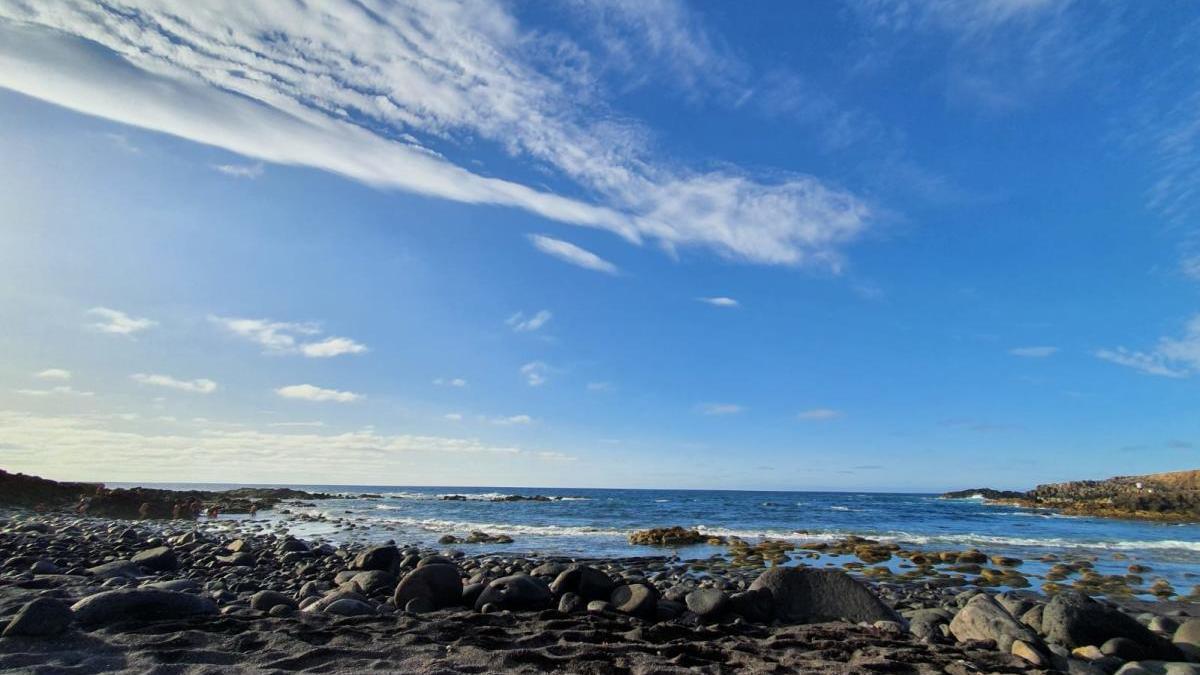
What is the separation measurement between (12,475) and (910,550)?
47.2 metres

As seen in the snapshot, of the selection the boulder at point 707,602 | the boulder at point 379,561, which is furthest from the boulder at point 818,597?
the boulder at point 379,561

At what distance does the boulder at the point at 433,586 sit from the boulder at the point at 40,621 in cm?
385

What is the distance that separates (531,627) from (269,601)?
3.67 metres

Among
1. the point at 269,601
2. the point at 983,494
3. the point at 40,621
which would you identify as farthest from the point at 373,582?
the point at 983,494

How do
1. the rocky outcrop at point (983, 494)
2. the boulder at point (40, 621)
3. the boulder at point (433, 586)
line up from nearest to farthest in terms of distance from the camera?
the boulder at point (40, 621) < the boulder at point (433, 586) < the rocky outcrop at point (983, 494)

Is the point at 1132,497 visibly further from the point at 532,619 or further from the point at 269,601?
the point at 269,601

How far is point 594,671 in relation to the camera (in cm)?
574

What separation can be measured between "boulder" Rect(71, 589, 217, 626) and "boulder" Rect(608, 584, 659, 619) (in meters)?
5.20

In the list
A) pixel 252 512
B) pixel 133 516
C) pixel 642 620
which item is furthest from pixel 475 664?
pixel 252 512

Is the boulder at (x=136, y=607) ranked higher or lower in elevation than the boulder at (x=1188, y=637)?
higher

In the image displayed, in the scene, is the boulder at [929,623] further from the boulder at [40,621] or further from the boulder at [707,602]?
the boulder at [40,621]

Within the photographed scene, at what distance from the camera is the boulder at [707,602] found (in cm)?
864

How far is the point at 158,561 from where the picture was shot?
464 inches

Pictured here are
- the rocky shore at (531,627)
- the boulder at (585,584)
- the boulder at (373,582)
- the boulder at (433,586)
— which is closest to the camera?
the rocky shore at (531,627)
